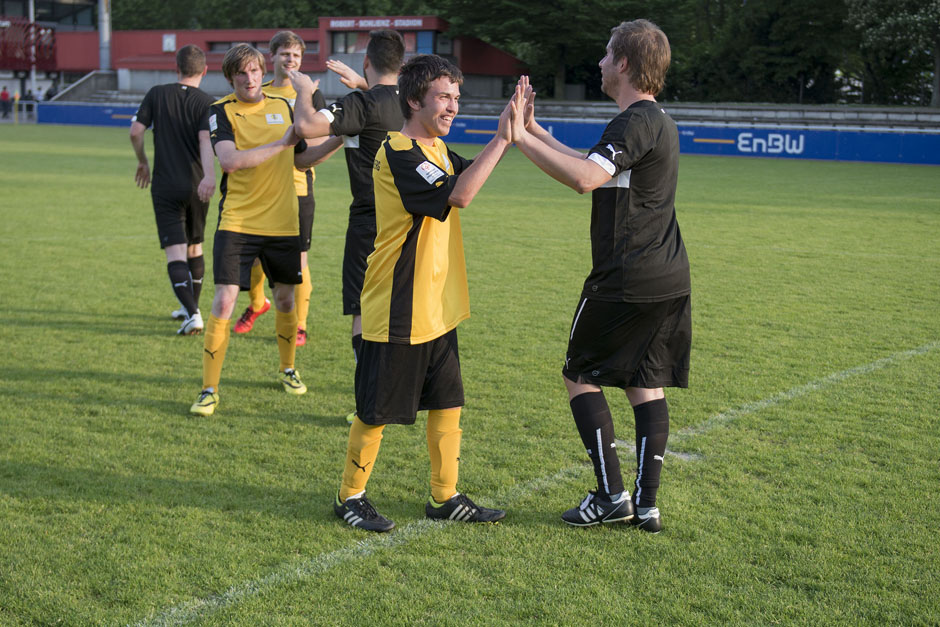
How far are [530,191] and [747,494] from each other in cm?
1495

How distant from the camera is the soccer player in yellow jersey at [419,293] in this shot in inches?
139

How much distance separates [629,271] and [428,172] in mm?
925

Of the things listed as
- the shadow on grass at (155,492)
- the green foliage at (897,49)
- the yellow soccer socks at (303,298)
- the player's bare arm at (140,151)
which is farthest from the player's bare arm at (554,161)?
the green foliage at (897,49)

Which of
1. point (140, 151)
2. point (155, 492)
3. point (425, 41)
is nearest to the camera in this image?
point (155, 492)

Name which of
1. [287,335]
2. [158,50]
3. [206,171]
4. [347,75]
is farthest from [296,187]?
[158,50]

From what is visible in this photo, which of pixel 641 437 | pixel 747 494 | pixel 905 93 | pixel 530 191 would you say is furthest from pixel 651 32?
pixel 905 93

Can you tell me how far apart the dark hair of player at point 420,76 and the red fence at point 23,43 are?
221 ft


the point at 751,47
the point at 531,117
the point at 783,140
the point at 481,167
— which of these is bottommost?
the point at 481,167

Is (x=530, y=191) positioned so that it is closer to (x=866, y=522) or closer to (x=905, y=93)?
(x=866, y=522)

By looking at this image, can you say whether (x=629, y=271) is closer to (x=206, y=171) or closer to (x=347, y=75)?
(x=347, y=75)

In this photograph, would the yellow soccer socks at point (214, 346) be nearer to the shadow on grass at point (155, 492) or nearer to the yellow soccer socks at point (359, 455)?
the shadow on grass at point (155, 492)

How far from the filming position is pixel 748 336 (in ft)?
24.1

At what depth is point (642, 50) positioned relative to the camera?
3.56 meters

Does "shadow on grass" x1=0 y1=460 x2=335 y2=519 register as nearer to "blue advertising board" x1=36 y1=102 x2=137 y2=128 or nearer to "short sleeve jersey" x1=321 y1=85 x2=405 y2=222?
"short sleeve jersey" x1=321 y1=85 x2=405 y2=222
